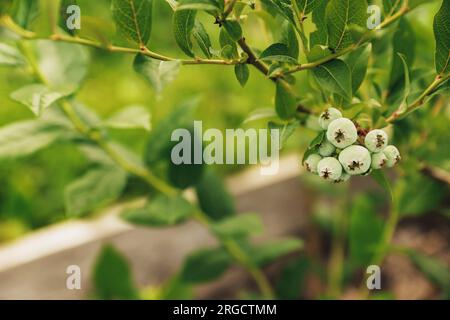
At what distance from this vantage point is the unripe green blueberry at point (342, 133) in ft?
1.40

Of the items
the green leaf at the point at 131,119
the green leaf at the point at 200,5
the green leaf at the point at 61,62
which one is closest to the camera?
the green leaf at the point at 200,5

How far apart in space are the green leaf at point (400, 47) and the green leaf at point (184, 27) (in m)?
0.25

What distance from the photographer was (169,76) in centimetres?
47

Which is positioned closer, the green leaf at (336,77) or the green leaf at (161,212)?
the green leaf at (336,77)

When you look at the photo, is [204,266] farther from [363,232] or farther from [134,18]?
[134,18]

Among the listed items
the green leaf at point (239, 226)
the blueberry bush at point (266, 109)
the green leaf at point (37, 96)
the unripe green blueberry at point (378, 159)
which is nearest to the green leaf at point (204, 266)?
the blueberry bush at point (266, 109)

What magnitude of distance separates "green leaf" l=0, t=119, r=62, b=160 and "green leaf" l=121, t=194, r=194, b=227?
156mm

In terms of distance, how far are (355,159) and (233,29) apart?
142 millimetres

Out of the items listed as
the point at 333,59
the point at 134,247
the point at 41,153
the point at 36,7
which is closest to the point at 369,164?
the point at 333,59

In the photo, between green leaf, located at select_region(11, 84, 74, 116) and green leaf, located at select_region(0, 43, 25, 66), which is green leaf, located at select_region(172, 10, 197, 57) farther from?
green leaf, located at select_region(0, 43, 25, 66)

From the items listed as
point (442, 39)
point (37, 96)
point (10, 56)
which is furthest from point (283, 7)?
point (10, 56)

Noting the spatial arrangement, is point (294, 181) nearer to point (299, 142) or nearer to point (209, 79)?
point (299, 142)

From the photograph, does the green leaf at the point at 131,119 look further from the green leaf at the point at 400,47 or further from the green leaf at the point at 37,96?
the green leaf at the point at 400,47

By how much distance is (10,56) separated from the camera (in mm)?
667
